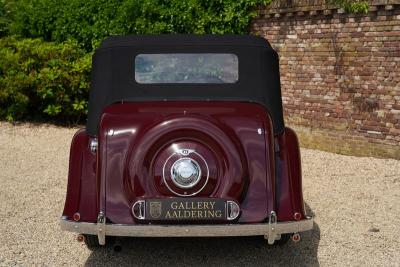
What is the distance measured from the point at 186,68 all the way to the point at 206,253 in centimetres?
151

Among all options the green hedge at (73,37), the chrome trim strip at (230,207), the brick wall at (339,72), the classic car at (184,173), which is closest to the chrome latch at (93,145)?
the classic car at (184,173)

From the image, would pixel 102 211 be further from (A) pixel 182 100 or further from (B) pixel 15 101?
(B) pixel 15 101

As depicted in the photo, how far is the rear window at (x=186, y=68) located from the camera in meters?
4.56

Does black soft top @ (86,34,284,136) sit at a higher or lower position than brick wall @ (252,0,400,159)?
higher

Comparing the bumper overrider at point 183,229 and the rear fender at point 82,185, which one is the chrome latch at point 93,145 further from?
the bumper overrider at point 183,229

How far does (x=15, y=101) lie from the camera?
10.3 m

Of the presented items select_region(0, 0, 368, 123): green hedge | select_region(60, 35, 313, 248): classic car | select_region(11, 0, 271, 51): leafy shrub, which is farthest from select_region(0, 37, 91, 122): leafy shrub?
select_region(60, 35, 313, 248): classic car

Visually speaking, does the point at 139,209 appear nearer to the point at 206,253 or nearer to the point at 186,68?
the point at 206,253

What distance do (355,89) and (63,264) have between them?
17.8ft

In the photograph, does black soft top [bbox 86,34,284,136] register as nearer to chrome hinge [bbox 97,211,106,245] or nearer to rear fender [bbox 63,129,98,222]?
rear fender [bbox 63,129,98,222]

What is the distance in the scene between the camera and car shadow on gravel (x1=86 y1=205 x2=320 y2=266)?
439 centimetres

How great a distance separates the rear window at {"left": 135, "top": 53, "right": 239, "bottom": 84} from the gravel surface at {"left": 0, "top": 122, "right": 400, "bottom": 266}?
53.7 inches

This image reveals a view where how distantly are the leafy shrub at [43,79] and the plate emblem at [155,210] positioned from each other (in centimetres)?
674

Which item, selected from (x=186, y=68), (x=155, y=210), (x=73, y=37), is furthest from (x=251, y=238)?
(x=73, y=37)
